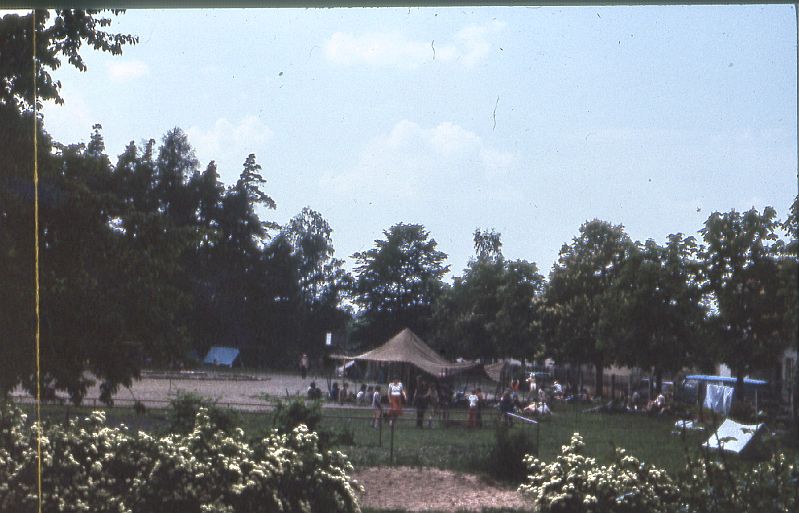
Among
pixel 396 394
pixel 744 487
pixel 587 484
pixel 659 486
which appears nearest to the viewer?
pixel 744 487

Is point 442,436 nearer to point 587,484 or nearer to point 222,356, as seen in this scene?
point 222,356

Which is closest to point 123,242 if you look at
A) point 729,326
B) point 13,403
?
point 13,403

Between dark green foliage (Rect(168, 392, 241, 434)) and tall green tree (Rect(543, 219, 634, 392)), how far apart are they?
54.9 ft

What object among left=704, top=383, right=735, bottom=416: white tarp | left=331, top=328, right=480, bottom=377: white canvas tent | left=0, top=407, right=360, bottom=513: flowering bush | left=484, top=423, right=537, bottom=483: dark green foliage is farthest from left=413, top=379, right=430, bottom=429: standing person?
left=704, top=383, right=735, bottom=416: white tarp

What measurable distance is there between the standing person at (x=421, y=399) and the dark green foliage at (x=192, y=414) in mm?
6023

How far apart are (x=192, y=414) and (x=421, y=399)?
7.39 m

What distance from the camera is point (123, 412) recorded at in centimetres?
977

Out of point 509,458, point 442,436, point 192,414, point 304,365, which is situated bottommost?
point 442,436

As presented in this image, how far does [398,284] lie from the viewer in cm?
876

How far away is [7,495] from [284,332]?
11.9 feet

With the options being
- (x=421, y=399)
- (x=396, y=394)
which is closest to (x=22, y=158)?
(x=396, y=394)

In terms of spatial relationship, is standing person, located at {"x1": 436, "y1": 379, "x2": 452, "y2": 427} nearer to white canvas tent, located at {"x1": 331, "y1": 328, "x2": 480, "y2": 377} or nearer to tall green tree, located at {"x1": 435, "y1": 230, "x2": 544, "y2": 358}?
tall green tree, located at {"x1": 435, "y1": 230, "x2": 544, "y2": 358}

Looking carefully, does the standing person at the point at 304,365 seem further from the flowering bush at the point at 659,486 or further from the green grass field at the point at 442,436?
the flowering bush at the point at 659,486

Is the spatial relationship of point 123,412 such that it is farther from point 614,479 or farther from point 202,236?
point 614,479
